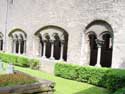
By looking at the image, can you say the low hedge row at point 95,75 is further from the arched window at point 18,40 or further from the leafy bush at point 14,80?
the arched window at point 18,40

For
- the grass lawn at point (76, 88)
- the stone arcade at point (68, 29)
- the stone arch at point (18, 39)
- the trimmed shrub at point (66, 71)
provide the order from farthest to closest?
1. the stone arch at point (18, 39)
2. the stone arcade at point (68, 29)
3. the trimmed shrub at point (66, 71)
4. the grass lawn at point (76, 88)

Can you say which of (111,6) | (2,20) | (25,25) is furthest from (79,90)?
(2,20)

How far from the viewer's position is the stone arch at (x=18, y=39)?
74.1ft

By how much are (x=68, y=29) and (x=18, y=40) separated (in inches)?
282

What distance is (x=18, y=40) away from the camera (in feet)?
76.5

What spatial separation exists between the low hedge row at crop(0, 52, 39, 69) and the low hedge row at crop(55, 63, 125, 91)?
2.88 metres

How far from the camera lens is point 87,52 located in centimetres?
1675

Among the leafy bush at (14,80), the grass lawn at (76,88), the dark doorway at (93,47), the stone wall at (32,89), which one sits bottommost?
the grass lawn at (76,88)

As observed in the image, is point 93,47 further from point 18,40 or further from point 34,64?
point 18,40

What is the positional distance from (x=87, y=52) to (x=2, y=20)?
1127cm

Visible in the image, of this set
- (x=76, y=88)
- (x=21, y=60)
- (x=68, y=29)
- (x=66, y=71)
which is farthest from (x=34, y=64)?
(x=76, y=88)

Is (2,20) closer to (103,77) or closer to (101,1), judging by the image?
(101,1)

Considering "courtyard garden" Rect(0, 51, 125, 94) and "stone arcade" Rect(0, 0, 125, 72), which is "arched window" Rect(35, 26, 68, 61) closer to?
"stone arcade" Rect(0, 0, 125, 72)

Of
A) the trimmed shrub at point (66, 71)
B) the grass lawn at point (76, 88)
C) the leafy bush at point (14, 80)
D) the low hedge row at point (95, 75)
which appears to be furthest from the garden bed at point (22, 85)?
the trimmed shrub at point (66, 71)
